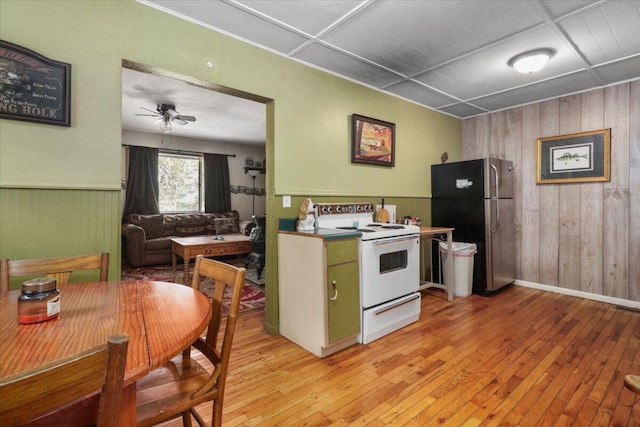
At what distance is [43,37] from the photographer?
176 cm

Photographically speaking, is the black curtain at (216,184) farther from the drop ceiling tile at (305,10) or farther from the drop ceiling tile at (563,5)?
the drop ceiling tile at (563,5)

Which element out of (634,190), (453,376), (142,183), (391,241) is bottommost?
(453,376)

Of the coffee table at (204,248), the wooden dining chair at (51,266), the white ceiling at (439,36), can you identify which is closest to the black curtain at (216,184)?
the coffee table at (204,248)

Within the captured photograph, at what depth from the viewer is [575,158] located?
3.72 metres

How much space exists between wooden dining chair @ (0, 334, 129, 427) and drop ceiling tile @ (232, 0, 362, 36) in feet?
7.36

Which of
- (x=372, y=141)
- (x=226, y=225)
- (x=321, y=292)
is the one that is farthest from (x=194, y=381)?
(x=226, y=225)

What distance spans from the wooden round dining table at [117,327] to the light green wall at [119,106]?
0.80m

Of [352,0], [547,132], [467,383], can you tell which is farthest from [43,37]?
[547,132]

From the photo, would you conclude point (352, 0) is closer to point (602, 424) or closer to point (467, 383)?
point (467, 383)

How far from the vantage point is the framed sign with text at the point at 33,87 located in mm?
1649

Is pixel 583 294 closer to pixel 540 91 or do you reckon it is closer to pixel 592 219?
pixel 592 219

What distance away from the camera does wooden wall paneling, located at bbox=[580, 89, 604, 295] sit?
3555mm

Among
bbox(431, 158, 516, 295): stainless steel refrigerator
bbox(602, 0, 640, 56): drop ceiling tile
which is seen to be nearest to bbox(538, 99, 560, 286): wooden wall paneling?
bbox(431, 158, 516, 295): stainless steel refrigerator

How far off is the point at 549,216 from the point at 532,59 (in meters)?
2.14
